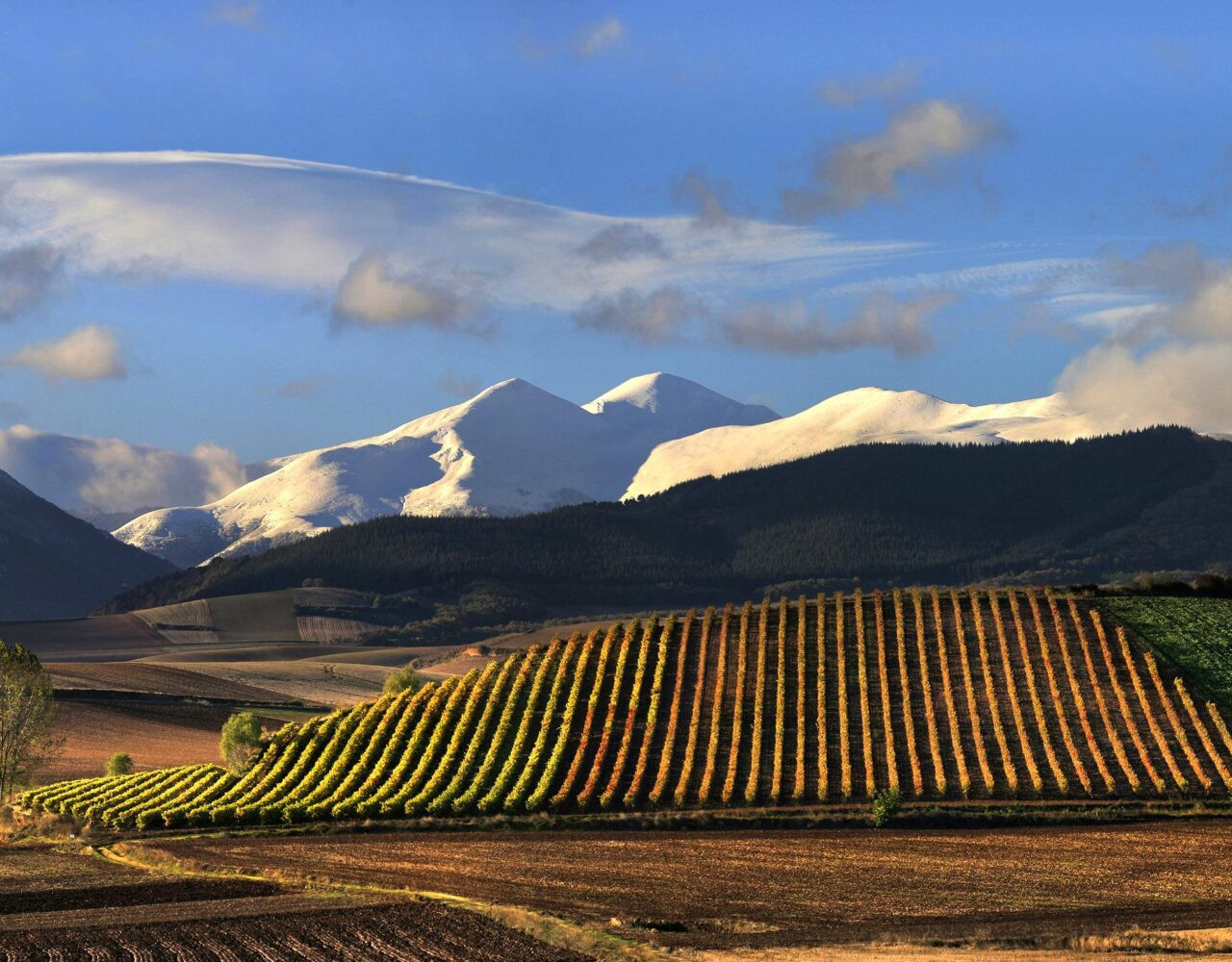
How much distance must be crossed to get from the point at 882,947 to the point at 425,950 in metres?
10.3

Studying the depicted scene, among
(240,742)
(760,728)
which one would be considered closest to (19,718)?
(240,742)

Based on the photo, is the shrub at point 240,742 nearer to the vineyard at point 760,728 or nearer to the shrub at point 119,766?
the vineyard at point 760,728

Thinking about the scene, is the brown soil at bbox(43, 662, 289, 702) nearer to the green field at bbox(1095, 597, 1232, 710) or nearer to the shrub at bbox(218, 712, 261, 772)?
the shrub at bbox(218, 712, 261, 772)

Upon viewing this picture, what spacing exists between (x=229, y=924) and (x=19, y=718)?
41.3 m

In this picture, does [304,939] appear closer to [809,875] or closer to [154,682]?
[809,875]

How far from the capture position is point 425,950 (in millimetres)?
37250

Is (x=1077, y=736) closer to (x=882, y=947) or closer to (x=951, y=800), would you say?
(x=951, y=800)

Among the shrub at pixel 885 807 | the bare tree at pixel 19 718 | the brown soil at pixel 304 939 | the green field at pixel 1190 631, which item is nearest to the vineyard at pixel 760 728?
the green field at pixel 1190 631

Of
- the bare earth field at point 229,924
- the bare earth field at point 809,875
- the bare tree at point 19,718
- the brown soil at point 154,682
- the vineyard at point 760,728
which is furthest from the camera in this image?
the brown soil at point 154,682

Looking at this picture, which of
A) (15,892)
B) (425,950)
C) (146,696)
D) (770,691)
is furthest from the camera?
(146,696)

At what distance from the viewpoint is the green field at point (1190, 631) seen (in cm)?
7350

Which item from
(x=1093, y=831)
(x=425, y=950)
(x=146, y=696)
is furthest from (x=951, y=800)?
(x=146, y=696)

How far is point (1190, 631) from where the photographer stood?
3127 inches

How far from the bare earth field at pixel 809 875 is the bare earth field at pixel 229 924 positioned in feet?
9.74
